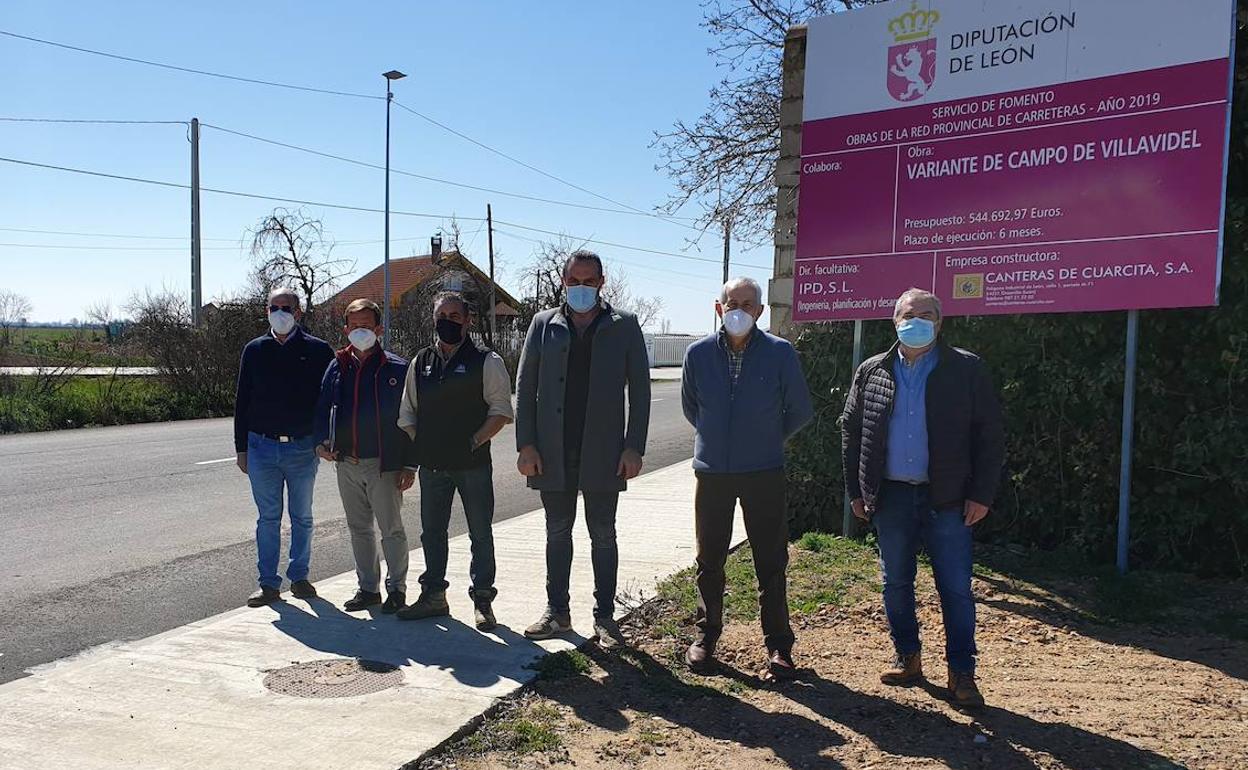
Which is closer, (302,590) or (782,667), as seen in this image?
(782,667)

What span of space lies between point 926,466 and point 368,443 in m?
3.09

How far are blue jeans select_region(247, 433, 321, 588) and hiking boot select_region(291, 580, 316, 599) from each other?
4 cm

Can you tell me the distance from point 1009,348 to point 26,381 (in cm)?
1944

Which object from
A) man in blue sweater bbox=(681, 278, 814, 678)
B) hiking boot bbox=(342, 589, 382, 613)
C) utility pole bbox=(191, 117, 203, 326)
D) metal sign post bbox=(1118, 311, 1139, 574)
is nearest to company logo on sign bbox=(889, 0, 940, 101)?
metal sign post bbox=(1118, 311, 1139, 574)

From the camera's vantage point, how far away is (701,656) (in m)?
4.71

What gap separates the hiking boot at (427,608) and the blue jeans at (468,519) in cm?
4

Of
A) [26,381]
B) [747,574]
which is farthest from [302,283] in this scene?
[747,574]

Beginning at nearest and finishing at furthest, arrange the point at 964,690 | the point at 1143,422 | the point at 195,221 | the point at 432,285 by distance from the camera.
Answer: the point at 964,690 < the point at 1143,422 < the point at 195,221 < the point at 432,285

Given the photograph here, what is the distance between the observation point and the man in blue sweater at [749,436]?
15.1 ft

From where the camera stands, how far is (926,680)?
4531 mm

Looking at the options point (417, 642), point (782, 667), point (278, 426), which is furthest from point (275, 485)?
point (782, 667)

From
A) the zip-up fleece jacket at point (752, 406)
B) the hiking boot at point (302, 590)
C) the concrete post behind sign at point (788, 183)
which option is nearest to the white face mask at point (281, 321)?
the hiking boot at point (302, 590)

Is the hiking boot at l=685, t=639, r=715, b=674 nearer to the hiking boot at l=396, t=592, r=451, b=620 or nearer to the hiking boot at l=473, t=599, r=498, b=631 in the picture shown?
the hiking boot at l=473, t=599, r=498, b=631

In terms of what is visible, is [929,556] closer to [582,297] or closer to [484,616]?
[582,297]
